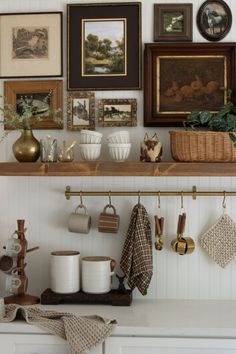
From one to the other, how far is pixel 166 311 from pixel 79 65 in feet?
3.43

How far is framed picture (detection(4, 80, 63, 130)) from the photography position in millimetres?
2375

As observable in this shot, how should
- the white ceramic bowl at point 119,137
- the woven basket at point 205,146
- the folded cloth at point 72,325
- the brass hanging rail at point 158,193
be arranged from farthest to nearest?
the brass hanging rail at point 158,193, the white ceramic bowl at point 119,137, the woven basket at point 205,146, the folded cloth at point 72,325

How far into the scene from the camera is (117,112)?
2.35 metres

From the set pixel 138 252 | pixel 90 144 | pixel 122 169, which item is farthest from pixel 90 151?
pixel 138 252

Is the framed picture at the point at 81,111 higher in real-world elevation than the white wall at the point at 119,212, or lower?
higher

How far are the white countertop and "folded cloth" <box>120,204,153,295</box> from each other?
3.7 inches

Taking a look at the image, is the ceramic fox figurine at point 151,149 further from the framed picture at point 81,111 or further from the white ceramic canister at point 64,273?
the white ceramic canister at point 64,273

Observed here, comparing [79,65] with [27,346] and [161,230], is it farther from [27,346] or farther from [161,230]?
[27,346]

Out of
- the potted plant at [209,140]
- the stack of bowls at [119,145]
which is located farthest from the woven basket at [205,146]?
the stack of bowls at [119,145]

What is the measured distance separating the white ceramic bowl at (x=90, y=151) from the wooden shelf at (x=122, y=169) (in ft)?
0.27

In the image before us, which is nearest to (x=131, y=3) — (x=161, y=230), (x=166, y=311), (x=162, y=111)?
(x=162, y=111)

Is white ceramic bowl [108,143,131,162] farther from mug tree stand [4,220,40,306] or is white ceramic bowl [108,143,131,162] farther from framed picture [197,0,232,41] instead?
framed picture [197,0,232,41]

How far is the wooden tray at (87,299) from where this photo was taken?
85.7 inches

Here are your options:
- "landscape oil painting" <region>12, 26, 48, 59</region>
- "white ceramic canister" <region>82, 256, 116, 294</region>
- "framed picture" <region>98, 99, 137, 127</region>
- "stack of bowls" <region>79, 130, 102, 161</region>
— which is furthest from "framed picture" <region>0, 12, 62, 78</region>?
"white ceramic canister" <region>82, 256, 116, 294</region>
